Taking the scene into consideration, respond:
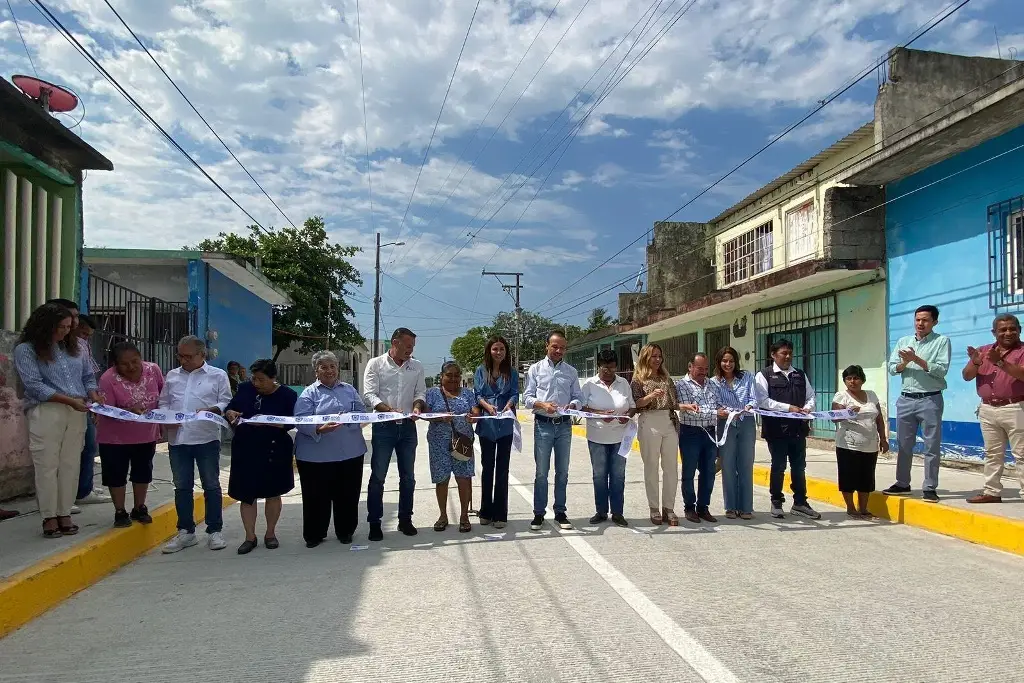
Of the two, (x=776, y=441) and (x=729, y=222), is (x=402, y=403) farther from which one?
(x=729, y=222)

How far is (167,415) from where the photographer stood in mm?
6012

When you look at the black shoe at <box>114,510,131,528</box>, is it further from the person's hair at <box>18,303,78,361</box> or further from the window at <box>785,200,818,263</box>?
the window at <box>785,200,818,263</box>

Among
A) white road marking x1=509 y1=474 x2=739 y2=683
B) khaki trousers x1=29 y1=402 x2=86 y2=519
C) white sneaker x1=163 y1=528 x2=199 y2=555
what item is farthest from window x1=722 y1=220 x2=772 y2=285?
khaki trousers x1=29 y1=402 x2=86 y2=519

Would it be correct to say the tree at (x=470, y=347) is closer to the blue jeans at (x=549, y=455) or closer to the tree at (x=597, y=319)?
the tree at (x=597, y=319)

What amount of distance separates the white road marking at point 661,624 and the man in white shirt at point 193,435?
3066 mm

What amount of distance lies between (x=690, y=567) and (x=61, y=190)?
806 cm

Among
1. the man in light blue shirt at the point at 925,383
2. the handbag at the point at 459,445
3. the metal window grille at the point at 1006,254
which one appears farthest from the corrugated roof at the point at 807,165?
the handbag at the point at 459,445

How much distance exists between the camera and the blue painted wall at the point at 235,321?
16.8m

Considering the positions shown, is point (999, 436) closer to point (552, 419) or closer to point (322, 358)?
point (552, 419)

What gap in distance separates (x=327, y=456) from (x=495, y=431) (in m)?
1.53

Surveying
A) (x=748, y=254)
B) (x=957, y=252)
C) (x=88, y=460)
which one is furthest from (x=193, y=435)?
(x=748, y=254)

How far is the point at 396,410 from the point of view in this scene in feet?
21.9

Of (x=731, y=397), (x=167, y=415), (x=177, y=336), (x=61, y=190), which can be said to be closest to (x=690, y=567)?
(x=731, y=397)

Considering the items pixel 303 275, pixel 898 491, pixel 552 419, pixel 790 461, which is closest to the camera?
pixel 552 419
